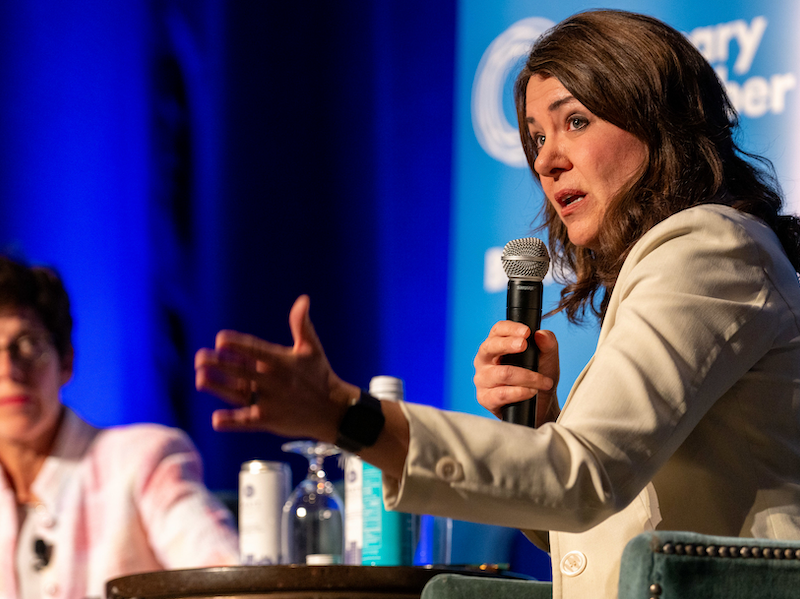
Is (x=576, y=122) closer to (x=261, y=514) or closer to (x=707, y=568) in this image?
(x=707, y=568)

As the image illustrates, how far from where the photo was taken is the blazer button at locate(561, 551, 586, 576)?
1247mm

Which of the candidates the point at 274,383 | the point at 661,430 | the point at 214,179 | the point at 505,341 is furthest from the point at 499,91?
the point at 274,383

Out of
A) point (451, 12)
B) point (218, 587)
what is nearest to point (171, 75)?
point (451, 12)

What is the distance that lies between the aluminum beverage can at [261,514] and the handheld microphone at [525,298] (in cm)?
85

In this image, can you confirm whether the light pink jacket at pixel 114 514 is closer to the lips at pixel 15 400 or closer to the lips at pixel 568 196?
the lips at pixel 15 400

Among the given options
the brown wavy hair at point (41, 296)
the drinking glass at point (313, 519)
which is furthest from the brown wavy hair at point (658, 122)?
the brown wavy hair at point (41, 296)

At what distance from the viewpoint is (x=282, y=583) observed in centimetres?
152

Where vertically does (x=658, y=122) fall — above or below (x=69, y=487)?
above

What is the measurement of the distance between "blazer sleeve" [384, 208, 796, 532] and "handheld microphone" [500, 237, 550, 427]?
0.55 ft

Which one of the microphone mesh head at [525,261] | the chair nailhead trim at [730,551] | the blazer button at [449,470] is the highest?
the microphone mesh head at [525,261]

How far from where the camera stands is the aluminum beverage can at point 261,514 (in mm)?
1991

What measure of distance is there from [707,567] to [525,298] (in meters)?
0.48

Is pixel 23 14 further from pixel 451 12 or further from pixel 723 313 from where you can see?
pixel 723 313

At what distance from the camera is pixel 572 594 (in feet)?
4.08
